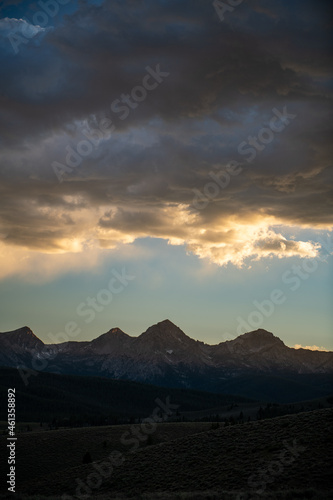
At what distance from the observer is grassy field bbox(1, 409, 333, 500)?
119ft

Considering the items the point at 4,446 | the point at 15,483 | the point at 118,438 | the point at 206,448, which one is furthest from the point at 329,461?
the point at 4,446

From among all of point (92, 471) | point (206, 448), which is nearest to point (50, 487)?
point (92, 471)

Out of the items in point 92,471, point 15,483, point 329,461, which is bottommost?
point 15,483

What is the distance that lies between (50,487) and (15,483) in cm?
1882

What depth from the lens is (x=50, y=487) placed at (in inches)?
1998

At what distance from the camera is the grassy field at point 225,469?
119ft

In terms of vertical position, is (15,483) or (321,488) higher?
(321,488)

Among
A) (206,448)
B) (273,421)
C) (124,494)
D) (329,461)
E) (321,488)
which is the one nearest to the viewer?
(321,488)

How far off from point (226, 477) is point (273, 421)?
17828 millimetres

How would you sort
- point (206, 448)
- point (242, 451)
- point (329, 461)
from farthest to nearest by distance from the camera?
point (206, 448)
point (242, 451)
point (329, 461)

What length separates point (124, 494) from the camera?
42312 mm

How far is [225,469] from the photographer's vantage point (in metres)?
43.8

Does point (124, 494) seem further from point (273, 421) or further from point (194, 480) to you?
point (273, 421)

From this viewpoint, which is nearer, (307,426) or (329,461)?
(329,461)
